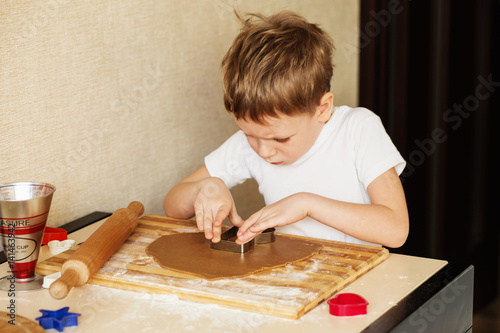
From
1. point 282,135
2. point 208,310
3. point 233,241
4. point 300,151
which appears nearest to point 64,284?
point 208,310

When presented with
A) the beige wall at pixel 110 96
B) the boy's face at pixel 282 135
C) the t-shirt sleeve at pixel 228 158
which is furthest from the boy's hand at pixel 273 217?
the beige wall at pixel 110 96

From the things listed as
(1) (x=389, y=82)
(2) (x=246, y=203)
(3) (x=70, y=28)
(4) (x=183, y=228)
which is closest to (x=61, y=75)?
(3) (x=70, y=28)

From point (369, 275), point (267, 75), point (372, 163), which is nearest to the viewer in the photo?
point (369, 275)

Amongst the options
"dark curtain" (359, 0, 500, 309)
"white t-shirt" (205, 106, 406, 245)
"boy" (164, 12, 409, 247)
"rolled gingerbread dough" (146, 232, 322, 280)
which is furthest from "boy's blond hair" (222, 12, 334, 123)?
"dark curtain" (359, 0, 500, 309)

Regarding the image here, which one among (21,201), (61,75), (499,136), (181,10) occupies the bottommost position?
(499,136)

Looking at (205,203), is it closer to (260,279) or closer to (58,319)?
(260,279)

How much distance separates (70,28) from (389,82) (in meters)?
1.33

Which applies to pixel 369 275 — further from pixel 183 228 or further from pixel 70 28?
pixel 70 28

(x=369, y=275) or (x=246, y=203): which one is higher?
(x=369, y=275)

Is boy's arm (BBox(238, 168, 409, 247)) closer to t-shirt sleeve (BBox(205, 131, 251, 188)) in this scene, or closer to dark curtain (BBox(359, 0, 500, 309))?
t-shirt sleeve (BBox(205, 131, 251, 188))

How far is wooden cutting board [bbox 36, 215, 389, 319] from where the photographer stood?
0.90 m

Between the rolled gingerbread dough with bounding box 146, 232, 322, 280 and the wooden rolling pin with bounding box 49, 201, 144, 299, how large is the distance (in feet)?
0.20

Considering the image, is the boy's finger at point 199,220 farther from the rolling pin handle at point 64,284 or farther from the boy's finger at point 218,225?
the rolling pin handle at point 64,284

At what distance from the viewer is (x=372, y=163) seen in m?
1.32
